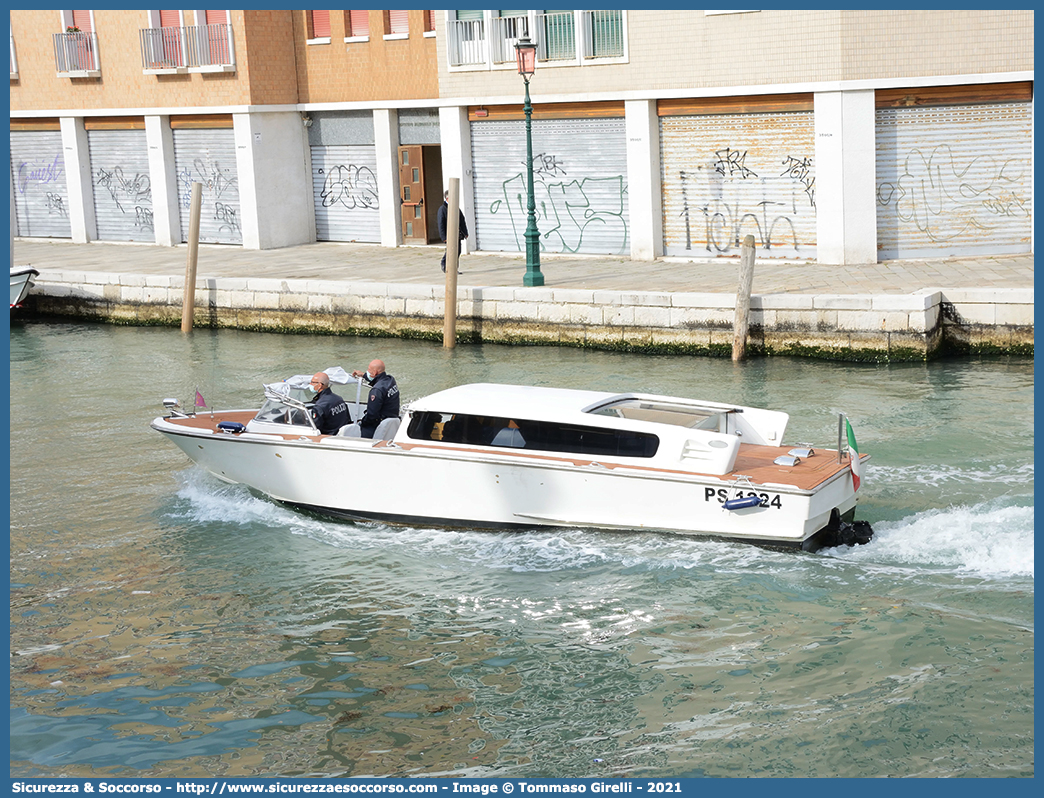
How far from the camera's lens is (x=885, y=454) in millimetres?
12625

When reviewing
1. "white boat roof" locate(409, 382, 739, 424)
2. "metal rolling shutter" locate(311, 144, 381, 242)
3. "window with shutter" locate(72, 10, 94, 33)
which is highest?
"window with shutter" locate(72, 10, 94, 33)

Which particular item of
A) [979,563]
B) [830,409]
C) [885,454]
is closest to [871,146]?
[830,409]

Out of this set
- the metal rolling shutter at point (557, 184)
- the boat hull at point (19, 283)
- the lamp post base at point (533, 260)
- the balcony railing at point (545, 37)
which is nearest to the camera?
the lamp post base at point (533, 260)

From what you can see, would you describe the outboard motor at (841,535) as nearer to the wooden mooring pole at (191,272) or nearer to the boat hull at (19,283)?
the wooden mooring pole at (191,272)

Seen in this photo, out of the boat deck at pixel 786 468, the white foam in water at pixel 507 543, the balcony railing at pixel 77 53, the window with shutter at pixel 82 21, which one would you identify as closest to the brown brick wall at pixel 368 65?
the balcony railing at pixel 77 53

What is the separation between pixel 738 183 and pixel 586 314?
15.7ft

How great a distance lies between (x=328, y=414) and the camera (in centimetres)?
1148

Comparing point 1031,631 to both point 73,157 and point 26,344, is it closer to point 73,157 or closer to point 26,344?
point 26,344

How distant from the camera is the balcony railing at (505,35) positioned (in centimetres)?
2319

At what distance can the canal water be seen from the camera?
737 centimetres

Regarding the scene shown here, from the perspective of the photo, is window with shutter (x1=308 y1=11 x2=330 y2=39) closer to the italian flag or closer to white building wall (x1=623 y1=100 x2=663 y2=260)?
white building wall (x1=623 y1=100 x2=663 y2=260)

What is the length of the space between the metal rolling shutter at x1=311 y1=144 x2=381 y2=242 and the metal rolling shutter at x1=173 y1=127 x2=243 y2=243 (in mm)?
1769

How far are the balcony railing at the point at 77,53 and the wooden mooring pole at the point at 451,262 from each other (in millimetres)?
12947

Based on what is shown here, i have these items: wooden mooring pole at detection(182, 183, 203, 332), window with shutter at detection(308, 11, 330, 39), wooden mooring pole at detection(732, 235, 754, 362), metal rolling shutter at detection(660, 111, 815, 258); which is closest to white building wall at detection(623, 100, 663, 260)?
metal rolling shutter at detection(660, 111, 815, 258)
